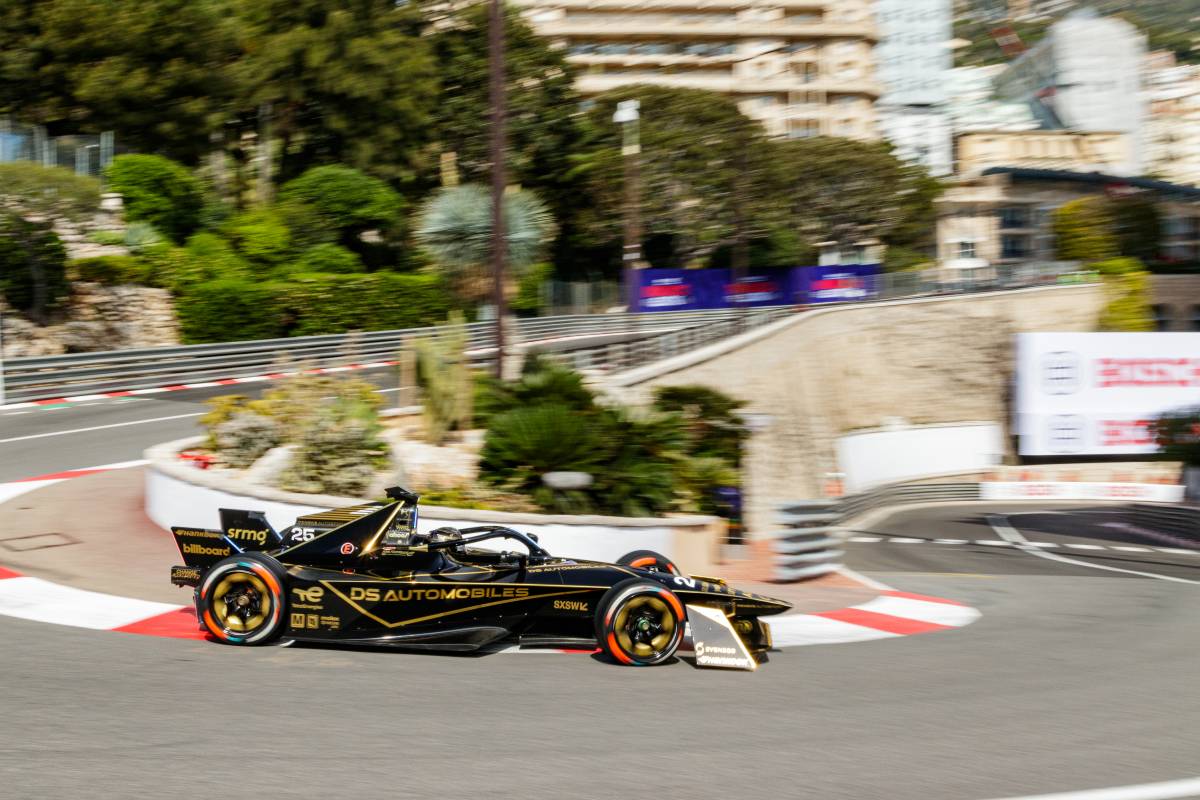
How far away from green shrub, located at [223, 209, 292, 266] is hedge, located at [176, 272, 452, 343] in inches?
133

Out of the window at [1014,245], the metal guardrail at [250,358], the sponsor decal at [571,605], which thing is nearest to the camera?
the sponsor decal at [571,605]

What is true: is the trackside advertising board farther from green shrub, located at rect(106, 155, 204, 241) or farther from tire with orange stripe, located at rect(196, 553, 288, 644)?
tire with orange stripe, located at rect(196, 553, 288, 644)

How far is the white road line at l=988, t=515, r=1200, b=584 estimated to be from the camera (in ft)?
56.0

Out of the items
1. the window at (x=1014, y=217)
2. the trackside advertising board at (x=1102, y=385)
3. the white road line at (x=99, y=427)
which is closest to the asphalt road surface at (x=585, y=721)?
the white road line at (x=99, y=427)

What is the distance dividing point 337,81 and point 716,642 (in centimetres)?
4705

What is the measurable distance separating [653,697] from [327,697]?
1919 mm

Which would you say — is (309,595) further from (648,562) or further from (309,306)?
(309,306)

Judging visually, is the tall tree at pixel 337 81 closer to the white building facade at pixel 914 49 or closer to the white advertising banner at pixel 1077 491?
the white advertising banner at pixel 1077 491

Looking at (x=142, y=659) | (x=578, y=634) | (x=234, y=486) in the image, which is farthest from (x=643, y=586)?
(x=234, y=486)

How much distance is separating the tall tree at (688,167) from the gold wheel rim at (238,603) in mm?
54482

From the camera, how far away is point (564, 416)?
13.9 metres

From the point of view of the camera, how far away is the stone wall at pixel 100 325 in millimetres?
33094

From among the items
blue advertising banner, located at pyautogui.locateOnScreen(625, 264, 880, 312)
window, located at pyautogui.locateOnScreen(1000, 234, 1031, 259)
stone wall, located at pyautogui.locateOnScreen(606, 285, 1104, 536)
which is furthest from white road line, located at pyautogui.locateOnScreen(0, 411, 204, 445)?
window, located at pyautogui.locateOnScreen(1000, 234, 1031, 259)

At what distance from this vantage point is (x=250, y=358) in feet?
103
